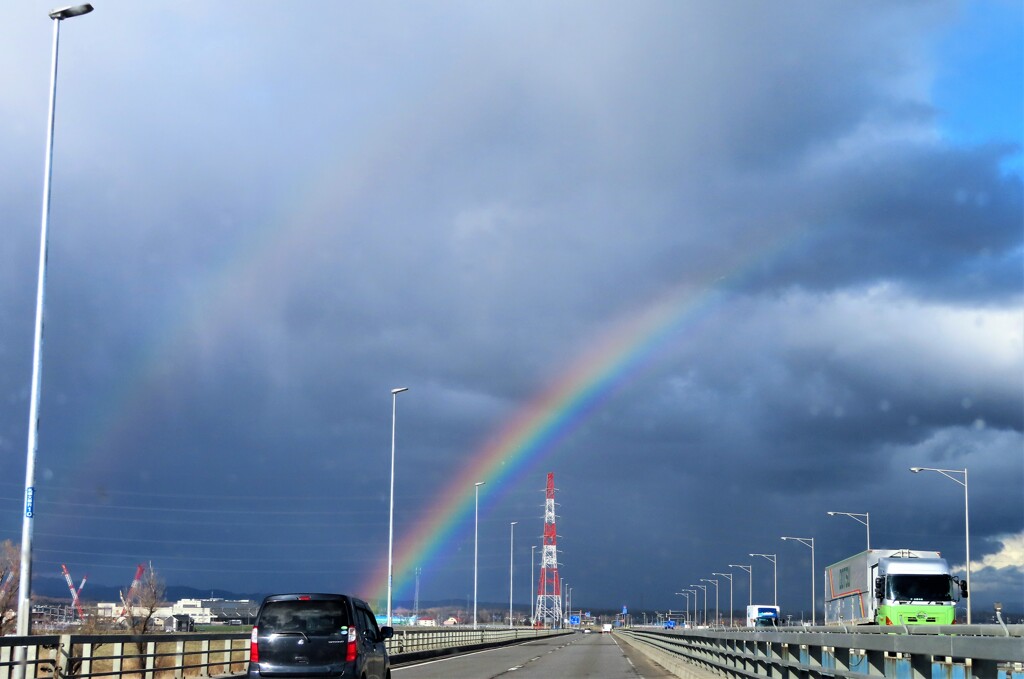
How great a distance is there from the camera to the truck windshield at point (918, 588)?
2056 inches

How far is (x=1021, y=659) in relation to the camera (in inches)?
276

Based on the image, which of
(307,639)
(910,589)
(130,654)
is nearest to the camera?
(307,639)

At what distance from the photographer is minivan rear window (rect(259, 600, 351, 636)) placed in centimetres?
1984

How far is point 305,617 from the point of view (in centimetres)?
1992

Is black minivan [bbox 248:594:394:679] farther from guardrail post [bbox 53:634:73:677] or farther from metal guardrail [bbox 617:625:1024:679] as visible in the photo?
metal guardrail [bbox 617:625:1024:679]

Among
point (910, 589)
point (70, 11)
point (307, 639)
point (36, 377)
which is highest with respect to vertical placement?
point (70, 11)

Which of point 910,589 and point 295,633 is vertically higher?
point 295,633

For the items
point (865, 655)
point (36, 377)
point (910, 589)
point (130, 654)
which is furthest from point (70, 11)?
point (910, 589)

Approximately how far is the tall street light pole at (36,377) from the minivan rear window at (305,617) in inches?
181

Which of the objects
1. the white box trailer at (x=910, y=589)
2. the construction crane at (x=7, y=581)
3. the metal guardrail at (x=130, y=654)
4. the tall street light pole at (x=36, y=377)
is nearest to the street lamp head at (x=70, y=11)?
the tall street light pole at (x=36, y=377)

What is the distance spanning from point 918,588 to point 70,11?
4381 cm

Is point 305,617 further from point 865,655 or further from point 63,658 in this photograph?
point 865,655

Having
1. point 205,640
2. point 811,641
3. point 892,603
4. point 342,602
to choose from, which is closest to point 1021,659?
point 811,641

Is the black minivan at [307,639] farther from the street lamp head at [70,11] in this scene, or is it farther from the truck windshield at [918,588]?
the truck windshield at [918,588]
